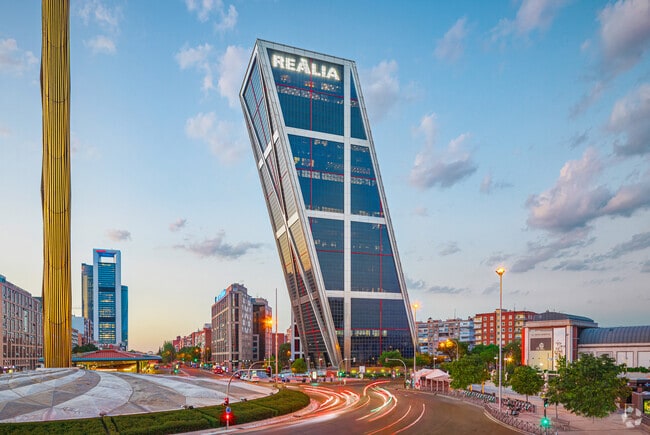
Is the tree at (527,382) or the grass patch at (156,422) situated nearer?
the grass patch at (156,422)

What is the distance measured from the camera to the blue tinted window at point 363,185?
169625 millimetres

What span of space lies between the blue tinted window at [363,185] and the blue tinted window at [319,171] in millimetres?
4896

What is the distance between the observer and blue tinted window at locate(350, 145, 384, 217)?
16962 centimetres

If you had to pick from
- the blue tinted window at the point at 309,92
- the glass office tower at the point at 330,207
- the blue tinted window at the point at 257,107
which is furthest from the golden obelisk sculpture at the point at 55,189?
the blue tinted window at the point at 257,107

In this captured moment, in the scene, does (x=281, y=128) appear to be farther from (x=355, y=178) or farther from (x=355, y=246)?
(x=355, y=246)

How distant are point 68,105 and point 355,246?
113768mm

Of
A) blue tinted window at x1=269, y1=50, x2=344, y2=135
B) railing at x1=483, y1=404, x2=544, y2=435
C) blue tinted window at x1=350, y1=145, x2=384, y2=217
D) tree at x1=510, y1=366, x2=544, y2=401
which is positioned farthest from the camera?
blue tinted window at x1=350, y1=145, x2=384, y2=217

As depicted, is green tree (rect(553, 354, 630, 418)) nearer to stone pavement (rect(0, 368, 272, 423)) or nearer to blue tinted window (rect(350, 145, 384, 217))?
stone pavement (rect(0, 368, 272, 423))

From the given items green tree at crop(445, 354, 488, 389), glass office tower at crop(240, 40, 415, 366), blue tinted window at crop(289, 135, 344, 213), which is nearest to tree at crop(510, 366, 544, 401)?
green tree at crop(445, 354, 488, 389)

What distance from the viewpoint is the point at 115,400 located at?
4866cm

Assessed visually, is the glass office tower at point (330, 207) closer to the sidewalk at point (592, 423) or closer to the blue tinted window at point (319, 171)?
the blue tinted window at point (319, 171)

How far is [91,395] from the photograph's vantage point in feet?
160

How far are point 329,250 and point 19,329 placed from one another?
340 ft

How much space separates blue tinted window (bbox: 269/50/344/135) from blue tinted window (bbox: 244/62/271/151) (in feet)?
24.4
